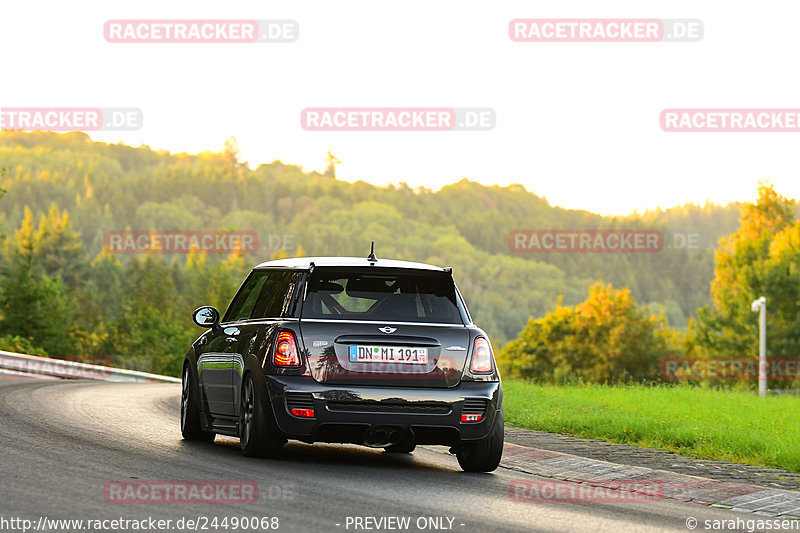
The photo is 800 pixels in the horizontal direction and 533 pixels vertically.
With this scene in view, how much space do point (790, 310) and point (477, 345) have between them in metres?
85.2

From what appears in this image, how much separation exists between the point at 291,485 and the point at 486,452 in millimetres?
2085

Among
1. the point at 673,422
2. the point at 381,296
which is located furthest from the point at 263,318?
the point at 673,422

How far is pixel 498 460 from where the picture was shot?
9.89 meters

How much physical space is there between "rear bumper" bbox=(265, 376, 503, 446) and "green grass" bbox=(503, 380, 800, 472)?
3341mm

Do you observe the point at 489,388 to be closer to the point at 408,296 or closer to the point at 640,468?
the point at 408,296

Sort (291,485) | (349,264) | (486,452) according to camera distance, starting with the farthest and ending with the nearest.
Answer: (349,264) → (486,452) → (291,485)

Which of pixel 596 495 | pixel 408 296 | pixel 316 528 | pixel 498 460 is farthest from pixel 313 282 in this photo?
pixel 316 528

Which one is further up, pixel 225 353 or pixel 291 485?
pixel 225 353

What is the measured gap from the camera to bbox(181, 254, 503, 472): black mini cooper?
30.5 feet

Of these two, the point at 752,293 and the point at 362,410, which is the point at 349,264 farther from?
the point at 752,293

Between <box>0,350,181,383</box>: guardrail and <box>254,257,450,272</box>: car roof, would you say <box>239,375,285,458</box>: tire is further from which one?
<box>0,350,181,383</box>: guardrail

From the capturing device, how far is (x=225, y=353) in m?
10.7

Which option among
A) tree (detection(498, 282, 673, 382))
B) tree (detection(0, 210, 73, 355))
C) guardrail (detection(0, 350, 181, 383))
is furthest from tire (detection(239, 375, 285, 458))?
tree (detection(498, 282, 673, 382))

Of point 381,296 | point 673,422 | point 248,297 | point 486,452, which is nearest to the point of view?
point 486,452
